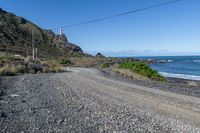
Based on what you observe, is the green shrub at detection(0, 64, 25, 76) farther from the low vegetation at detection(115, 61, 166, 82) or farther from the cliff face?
the cliff face

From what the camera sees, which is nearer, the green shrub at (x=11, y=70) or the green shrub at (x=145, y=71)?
the green shrub at (x=11, y=70)

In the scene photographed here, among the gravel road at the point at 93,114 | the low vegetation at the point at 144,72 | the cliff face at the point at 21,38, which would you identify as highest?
the cliff face at the point at 21,38

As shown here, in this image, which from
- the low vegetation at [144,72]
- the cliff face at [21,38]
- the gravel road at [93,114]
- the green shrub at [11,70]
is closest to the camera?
the gravel road at [93,114]

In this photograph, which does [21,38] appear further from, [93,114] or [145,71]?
[93,114]

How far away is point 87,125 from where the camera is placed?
349 inches

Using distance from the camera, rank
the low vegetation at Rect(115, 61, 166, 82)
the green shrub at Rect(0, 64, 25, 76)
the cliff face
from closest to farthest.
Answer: the green shrub at Rect(0, 64, 25, 76), the low vegetation at Rect(115, 61, 166, 82), the cliff face

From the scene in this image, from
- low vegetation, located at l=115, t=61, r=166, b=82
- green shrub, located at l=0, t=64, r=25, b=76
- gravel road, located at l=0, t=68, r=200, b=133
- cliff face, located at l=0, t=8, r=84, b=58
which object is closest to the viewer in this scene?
gravel road, located at l=0, t=68, r=200, b=133

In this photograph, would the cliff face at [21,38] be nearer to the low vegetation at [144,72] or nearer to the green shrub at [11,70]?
the low vegetation at [144,72]

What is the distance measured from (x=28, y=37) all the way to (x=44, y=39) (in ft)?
35.0

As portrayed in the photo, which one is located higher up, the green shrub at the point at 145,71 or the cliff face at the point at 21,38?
Result: the cliff face at the point at 21,38

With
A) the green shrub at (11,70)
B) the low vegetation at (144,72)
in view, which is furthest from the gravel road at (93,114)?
the low vegetation at (144,72)

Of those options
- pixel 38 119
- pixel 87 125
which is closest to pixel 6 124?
pixel 38 119

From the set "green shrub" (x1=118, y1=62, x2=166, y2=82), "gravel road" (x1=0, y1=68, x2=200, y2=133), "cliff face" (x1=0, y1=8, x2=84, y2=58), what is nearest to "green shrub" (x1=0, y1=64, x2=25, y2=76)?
"green shrub" (x1=118, y1=62, x2=166, y2=82)

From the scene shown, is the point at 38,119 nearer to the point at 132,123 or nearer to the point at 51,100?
the point at 132,123
